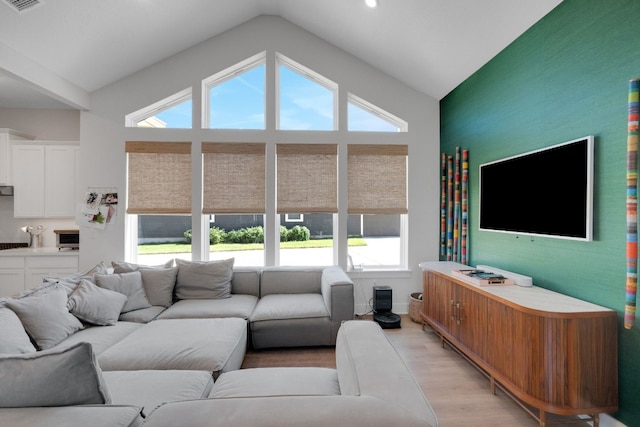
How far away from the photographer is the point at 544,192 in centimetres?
226

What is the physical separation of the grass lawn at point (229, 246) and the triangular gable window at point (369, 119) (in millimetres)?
1506

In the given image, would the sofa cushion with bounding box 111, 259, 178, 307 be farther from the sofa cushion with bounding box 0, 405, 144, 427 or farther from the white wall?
the sofa cushion with bounding box 0, 405, 144, 427

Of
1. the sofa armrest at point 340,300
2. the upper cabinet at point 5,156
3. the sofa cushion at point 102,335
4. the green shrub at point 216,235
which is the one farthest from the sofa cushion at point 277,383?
the upper cabinet at point 5,156

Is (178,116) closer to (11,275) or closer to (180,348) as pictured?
(11,275)

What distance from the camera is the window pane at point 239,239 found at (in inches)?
159

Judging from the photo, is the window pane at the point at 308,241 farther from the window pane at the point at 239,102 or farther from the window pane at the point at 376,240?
the window pane at the point at 239,102

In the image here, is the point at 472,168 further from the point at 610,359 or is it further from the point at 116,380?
the point at 116,380

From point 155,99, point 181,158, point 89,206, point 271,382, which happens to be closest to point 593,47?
point 271,382

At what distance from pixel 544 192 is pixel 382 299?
6.80 ft

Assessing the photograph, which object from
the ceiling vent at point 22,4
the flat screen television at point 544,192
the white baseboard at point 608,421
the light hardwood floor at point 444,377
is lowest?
the light hardwood floor at point 444,377

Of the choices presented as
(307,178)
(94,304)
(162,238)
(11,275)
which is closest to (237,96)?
(307,178)

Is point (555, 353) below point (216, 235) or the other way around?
below

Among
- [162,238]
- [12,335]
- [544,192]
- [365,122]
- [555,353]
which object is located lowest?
[555,353]

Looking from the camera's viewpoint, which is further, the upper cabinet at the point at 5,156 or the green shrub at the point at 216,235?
the green shrub at the point at 216,235
